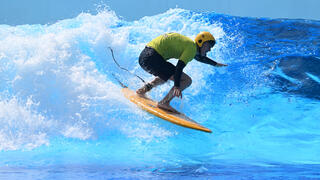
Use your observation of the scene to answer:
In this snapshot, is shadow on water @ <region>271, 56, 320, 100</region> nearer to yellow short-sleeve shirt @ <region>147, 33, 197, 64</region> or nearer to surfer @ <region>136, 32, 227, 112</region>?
A: surfer @ <region>136, 32, 227, 112</region>

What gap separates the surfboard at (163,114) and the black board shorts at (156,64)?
1.72 feet

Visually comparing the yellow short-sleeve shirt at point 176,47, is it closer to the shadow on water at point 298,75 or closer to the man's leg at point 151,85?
the man's leg at point 151,85

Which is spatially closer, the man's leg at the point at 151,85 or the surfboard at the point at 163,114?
the surfboard at the point at 163,114

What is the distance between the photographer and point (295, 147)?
5953 mm

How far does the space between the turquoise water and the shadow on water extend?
1.2 inches

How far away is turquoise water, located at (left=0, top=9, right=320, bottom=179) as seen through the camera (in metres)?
4.52

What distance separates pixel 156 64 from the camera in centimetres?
527

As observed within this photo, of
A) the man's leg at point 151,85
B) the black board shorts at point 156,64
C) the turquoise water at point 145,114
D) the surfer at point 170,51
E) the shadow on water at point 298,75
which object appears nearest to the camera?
the turquoise water at point 145,114

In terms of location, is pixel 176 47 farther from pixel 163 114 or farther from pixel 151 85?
pixel 163 114

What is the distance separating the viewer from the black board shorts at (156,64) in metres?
5.25

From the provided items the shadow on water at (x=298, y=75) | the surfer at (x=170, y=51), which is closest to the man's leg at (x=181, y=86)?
the surfer at (x=170, y=51)

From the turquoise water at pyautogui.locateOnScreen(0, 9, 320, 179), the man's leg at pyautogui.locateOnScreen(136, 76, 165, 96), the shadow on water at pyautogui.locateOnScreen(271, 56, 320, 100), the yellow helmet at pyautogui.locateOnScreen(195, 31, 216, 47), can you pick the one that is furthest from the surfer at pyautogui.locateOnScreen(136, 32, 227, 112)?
the shadow on water at pyautogui.locateOnScreen(271, 56, 320, 100)

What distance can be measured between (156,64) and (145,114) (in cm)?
104

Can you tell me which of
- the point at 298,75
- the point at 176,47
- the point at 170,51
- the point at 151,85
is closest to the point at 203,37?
the point at 176,47
